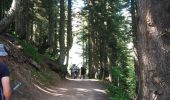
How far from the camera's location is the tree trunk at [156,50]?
4.68 meters

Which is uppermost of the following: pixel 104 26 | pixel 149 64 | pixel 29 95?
pixel 104 26

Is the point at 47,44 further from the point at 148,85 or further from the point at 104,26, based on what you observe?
the point at 148,85

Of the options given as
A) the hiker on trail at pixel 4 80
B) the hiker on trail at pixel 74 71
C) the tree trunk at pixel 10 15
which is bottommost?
the hiker on trail at pixel 4 80

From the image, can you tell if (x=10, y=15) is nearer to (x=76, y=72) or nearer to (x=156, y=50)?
(x=156, y=50)

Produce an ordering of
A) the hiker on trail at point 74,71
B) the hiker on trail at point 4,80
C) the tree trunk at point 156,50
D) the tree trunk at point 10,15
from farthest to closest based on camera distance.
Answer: the hiker on trail at point 74,71, the tree trunk at point 10,15, the hiker on trail at point 4,80, the tree trunk at point 156,50

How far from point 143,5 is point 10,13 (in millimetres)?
11494

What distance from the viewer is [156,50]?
4.74m

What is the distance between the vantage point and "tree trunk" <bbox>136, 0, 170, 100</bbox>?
15.3ft

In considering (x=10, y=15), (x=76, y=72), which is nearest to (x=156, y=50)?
(x=10, y=15)

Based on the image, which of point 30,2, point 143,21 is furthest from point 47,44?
point 143,21

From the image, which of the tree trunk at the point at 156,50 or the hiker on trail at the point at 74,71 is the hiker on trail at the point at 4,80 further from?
the hiker on trail at the point at 74,71

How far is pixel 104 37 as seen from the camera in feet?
122

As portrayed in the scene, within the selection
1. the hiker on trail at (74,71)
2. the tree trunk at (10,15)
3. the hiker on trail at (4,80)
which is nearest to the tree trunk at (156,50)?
the hiker on trail at (4,80)

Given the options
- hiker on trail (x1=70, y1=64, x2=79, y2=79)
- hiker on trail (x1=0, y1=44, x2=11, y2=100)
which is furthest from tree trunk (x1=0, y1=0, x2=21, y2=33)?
hiker on trail (x1=70, y1=64, x2=79, y2=79)
